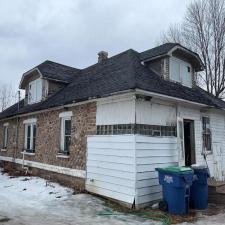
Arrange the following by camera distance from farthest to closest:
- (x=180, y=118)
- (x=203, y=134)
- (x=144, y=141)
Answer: (x=203, y=134)
(x=180, y=118)
(x=144, y=141)

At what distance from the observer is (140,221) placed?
6895 mm

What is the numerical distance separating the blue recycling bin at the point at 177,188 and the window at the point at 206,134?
4570 millimetres

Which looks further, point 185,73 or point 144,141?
point 185,73

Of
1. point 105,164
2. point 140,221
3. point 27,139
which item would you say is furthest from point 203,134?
point 27,139

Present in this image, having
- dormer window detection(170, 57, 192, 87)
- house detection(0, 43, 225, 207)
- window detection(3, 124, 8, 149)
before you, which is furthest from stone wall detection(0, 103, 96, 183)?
dormer window detection(170, 57, 192, 87)

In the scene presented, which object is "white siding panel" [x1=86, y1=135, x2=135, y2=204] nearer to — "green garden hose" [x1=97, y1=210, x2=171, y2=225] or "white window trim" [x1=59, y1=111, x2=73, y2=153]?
"green garden hose" [x1=97, y1=210, x2=171, y2=225]

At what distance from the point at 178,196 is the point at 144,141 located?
→ 1830mm

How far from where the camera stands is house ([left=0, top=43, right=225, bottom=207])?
8.38 metres

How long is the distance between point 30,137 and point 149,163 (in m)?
8.43

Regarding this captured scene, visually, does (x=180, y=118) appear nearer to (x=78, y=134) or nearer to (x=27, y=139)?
(x=78, y=134)

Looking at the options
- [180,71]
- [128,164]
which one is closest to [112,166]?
[128,164]

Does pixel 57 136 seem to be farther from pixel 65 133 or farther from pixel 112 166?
pixel 112 166

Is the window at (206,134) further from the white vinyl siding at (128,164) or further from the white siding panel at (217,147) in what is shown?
the white vinyl siding at (128,164)

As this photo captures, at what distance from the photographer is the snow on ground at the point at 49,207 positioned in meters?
6.80
